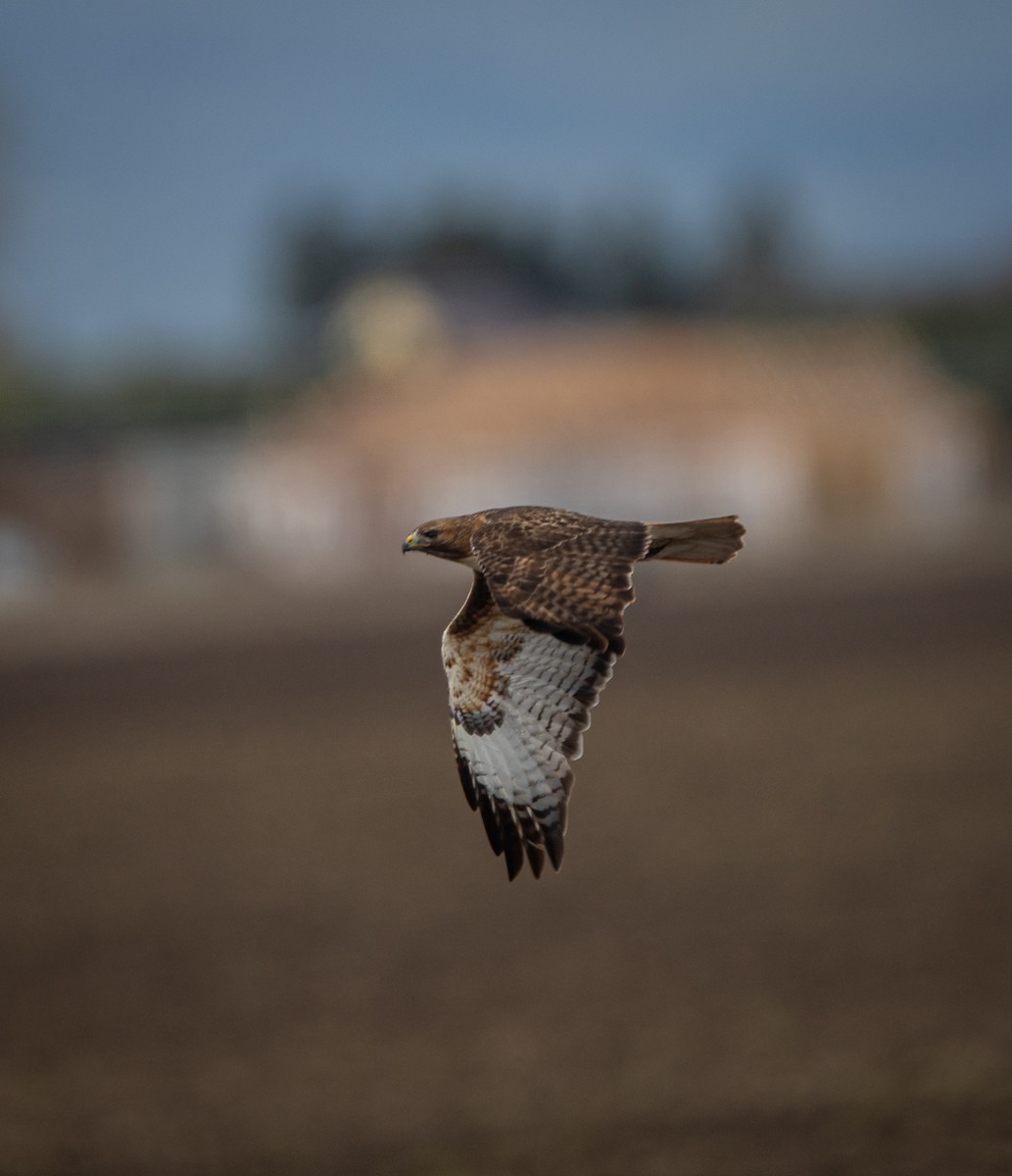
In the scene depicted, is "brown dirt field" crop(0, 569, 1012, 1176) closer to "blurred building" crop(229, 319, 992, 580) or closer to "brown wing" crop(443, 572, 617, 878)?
"blurred building" crop(229, 319, 992, 580)

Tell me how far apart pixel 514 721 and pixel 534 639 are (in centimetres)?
21

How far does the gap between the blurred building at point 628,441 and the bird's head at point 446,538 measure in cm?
29

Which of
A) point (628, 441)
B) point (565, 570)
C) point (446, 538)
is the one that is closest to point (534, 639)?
point (446, 538)

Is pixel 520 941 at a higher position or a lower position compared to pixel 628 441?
lower

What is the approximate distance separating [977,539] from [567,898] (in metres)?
37.8

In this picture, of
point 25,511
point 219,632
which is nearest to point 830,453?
point 219,632

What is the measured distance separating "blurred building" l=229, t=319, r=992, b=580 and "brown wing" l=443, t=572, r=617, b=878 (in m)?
0.28

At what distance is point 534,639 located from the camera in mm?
2896

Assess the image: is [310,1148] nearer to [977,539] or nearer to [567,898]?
[567,898]

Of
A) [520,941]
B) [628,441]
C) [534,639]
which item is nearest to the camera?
[534,639]

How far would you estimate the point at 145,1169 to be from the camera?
51.0 feet

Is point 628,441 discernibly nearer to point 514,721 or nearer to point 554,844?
point 514,721

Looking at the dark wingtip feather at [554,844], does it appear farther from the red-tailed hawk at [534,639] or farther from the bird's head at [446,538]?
the bird's head at [446,538]

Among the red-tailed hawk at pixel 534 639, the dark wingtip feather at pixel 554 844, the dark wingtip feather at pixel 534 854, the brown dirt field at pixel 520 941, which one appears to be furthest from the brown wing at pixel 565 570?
the brown dirt field at pixel 520 941
